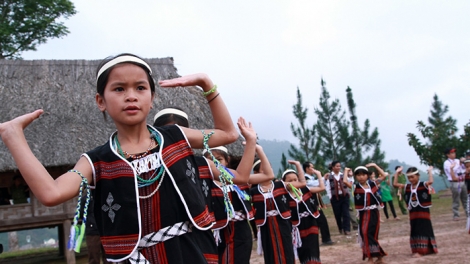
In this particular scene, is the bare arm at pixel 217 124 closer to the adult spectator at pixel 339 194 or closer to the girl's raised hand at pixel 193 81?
the girl's raised hand at pixel 193 81

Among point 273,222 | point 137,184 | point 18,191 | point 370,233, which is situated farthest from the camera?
point 18,191

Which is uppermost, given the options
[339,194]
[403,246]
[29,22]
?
[29,22]

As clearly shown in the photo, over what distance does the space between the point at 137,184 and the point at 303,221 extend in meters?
6.91

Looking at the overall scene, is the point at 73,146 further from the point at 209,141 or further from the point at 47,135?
the point at 209,141

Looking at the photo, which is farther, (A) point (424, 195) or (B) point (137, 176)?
(A) point (424, 195)

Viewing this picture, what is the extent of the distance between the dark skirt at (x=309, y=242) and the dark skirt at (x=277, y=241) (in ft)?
3.81

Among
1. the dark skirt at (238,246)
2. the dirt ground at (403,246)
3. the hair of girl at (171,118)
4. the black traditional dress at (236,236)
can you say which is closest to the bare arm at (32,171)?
the hair of girl at (171,118)

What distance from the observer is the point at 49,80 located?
50.2ft

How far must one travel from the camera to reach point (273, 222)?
755cm

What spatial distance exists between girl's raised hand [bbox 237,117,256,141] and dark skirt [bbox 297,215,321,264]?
582 centimetres

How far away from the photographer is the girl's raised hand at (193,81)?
2.47 meters

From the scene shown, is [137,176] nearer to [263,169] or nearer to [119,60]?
[119,60]

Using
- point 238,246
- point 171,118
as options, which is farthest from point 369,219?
point 171,118

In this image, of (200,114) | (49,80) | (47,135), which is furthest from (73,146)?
(200,114)
